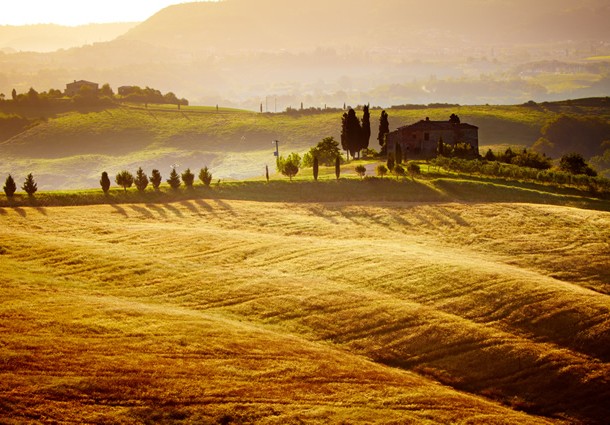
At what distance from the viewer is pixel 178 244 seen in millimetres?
61656

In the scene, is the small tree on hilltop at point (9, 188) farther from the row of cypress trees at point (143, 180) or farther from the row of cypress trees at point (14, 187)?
the row of cypress trees at point (143, 180)

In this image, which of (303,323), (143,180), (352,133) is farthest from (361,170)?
(303,323)

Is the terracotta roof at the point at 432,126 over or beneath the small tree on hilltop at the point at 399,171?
over

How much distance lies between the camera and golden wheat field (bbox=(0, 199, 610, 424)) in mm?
32875

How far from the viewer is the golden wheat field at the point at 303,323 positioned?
32.9 m

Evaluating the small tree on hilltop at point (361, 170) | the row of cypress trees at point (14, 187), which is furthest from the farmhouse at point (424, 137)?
the row of cypress trees at point (14, 187)

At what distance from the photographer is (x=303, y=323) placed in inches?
1746

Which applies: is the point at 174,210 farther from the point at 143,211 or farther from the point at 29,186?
the point at 29,186

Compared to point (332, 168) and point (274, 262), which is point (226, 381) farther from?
point (332, 168)

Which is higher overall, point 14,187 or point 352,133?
point 352,133

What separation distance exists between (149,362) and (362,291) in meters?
19.7

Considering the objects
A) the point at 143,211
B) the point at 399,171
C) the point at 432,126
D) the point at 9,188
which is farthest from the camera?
the point at 432,126

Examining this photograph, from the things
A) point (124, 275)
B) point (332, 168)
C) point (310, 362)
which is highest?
point (332, 168)

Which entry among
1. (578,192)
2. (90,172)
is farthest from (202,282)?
(90,172)
